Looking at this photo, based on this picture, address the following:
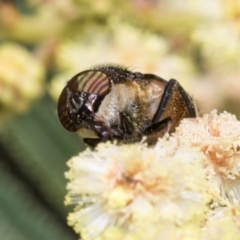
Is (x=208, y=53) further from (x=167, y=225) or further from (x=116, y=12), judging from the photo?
(x=167, y=225)

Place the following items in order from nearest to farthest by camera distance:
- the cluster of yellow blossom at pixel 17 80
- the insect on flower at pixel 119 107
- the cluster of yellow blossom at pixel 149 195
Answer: the cluster of yellow blossom at pixel 149 195 → the insect on flower at pixel 119 107 → the cluster of yellow blossom at pixel 17 80

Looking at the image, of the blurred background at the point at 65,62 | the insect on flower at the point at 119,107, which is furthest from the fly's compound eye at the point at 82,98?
the blurred background at the point at 65,62

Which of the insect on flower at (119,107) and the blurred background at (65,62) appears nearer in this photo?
the insect on flower at (119,107)

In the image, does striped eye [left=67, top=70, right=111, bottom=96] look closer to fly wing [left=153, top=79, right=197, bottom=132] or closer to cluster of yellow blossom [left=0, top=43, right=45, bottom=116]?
fly wing [left=153, top=79, right=197, bottom=132]

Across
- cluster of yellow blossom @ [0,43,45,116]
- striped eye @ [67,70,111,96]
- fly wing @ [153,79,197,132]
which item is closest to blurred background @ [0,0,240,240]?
cluster of yellow blossom @ [0,43,45,116]

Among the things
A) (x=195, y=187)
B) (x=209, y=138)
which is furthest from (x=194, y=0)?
(x=195, y=187)

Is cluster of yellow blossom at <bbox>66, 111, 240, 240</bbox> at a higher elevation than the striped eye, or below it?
below

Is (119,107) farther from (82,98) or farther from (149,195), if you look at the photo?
(149,195)

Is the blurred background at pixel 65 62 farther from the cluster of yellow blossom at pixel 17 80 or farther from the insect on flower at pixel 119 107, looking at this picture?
the insect on flower at pixel 119 107
